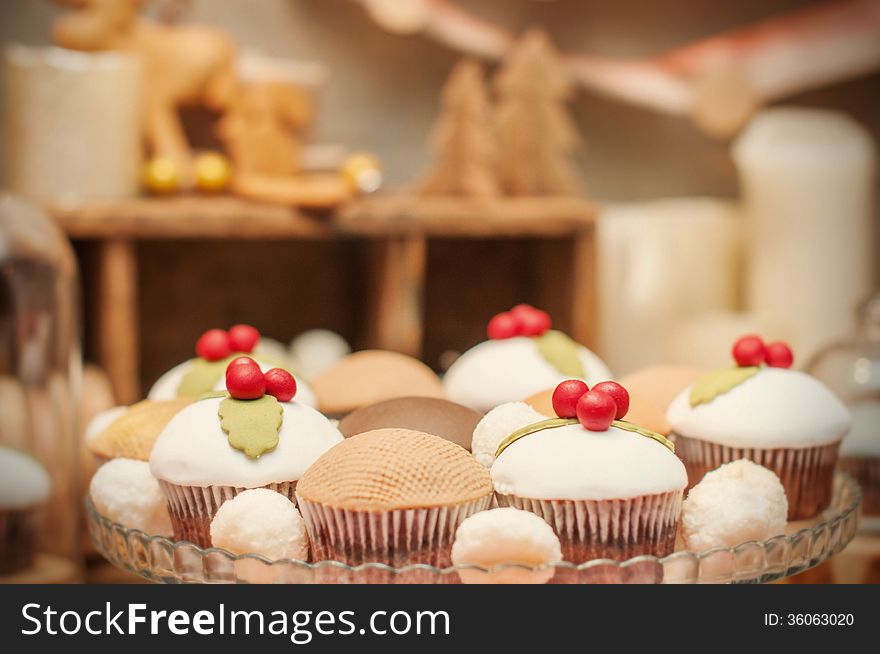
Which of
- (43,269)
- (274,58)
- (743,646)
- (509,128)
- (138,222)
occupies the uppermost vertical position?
(274,58)

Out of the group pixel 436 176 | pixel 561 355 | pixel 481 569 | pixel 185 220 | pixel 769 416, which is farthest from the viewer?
pixel 436 176

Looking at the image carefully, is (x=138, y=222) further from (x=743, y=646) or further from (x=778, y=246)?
(x=743, y=646)

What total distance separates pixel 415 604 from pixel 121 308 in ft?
2.82

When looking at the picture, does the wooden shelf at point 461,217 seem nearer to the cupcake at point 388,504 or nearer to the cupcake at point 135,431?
the cupcake at point 135,431

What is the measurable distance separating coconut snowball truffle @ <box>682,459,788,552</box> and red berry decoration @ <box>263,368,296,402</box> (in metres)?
0.26

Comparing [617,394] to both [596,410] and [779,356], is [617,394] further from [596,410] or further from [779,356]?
[779,356]

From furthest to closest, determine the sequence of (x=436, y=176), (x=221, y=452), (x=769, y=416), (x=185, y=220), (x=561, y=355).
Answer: (x=436, y=176), (x=185, y=220), (x=561, y=355), (x=769, y=416), (x=221, y=452)

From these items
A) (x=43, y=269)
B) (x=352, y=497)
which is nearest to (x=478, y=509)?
(x=352, y=497)

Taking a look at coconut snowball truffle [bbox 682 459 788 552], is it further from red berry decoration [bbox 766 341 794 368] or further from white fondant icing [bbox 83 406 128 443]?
white fondant icing [bbox 83 406 128 443]

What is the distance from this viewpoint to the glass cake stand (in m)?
0.57

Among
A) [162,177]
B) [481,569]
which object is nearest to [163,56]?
[162,177]

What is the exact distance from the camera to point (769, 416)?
758 millimetres

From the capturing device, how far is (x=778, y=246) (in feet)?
4.86

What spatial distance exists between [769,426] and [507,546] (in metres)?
0.27
